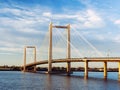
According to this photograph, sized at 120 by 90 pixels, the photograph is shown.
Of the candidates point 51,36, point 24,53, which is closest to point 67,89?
point 51,36

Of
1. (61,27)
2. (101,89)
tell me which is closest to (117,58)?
(101,89)

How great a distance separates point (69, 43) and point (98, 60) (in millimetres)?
27474

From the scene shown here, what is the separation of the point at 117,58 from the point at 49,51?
3546cm

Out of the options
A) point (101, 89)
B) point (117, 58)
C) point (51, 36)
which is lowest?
point (101, 89)

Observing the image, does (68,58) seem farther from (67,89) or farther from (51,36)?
(67,89)

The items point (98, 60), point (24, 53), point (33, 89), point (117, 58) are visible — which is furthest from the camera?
point (24, 53)

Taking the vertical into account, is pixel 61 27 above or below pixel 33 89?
above

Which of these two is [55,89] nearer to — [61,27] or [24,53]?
[61,27]

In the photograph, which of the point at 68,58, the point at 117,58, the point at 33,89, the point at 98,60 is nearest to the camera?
the point at 33,89

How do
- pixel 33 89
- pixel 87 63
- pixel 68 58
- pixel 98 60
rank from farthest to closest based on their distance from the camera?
1. pixel 68 58
2. pixel 87 63
3. pixel 98 60
4. pixel 33 89

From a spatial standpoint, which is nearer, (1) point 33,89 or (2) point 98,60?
(1) point 33,89

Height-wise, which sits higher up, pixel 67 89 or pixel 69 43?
pixel 69 43

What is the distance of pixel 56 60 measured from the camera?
389 ft

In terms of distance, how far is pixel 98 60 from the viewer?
3799 inches
